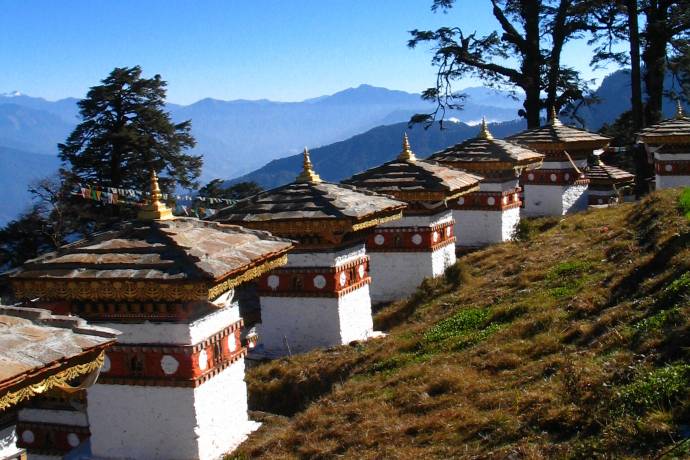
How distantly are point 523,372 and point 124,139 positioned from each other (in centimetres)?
2779

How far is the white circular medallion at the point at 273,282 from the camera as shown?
11.9m

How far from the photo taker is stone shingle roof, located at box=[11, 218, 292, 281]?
7742 millimetres

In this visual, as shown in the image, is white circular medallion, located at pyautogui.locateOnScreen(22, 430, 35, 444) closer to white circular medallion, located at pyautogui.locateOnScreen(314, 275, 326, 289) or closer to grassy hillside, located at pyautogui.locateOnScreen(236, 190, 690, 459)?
grassy hillside, located at pyautogui.locateOnScreen(236, 190, 690, 459)

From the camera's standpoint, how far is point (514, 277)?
42.1ft

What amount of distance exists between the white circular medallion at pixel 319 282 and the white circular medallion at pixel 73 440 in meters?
4.23

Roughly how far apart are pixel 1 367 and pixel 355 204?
314 inches

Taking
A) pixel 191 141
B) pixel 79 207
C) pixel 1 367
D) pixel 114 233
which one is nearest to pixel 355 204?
pixel 114 233

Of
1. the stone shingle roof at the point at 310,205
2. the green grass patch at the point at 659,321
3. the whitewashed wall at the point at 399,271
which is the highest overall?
the stone shingle roof at the point at 310,205

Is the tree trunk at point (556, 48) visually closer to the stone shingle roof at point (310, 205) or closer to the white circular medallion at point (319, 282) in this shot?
the stone shingle roof at point (310, 205)

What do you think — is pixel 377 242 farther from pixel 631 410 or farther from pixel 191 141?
pixel 191 141

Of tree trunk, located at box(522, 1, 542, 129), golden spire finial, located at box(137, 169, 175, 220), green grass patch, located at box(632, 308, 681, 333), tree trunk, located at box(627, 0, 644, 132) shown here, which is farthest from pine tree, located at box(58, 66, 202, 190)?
green grass patch, located at box(632, 308, 681, 333)

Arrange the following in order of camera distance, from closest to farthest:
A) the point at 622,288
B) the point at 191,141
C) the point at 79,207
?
the point at 622,288 → the point at 79,207 → the point at 191,141

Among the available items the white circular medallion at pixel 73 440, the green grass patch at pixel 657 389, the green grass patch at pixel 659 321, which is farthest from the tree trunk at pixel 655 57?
the white circular medallion at pixel 73 440

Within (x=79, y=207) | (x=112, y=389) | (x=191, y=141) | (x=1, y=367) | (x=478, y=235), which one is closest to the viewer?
(x=1, y=367)
